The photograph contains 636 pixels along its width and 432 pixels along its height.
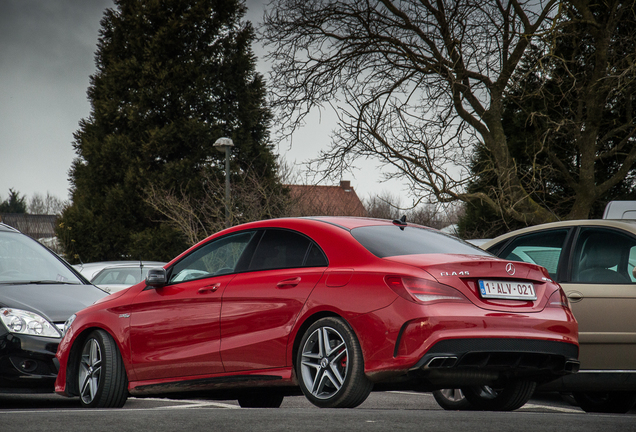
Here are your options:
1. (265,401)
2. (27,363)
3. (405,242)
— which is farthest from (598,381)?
(27,363)

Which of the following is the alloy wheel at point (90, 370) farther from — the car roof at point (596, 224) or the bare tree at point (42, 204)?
the bare tree at point (42, 204)

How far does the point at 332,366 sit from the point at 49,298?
3.77 m

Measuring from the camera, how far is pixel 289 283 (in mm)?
5547

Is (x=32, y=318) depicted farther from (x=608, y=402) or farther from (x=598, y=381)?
(x=608, y=402)

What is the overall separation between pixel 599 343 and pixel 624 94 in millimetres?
10807

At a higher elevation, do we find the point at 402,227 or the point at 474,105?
the point at 474,105

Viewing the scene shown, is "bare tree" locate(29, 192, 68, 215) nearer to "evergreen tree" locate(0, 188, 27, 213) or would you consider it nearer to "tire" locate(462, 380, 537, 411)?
"evergreen tree" locate(0, 188, 27, 213)

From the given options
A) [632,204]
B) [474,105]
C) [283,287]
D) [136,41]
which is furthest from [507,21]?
[136,41]

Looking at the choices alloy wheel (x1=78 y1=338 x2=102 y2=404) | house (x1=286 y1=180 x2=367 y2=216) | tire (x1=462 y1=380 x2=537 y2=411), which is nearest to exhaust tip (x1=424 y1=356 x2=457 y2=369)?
tire (x1=462 y1=380 x2=537 y2=411)

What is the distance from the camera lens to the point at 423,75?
56.9 feet

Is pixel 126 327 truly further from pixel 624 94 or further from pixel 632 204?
pixel 624 94

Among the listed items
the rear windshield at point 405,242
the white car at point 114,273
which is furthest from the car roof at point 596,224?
the white car at point 114,273

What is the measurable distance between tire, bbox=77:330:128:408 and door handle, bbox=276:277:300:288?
75.0 inches

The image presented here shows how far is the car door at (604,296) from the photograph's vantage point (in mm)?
6246
